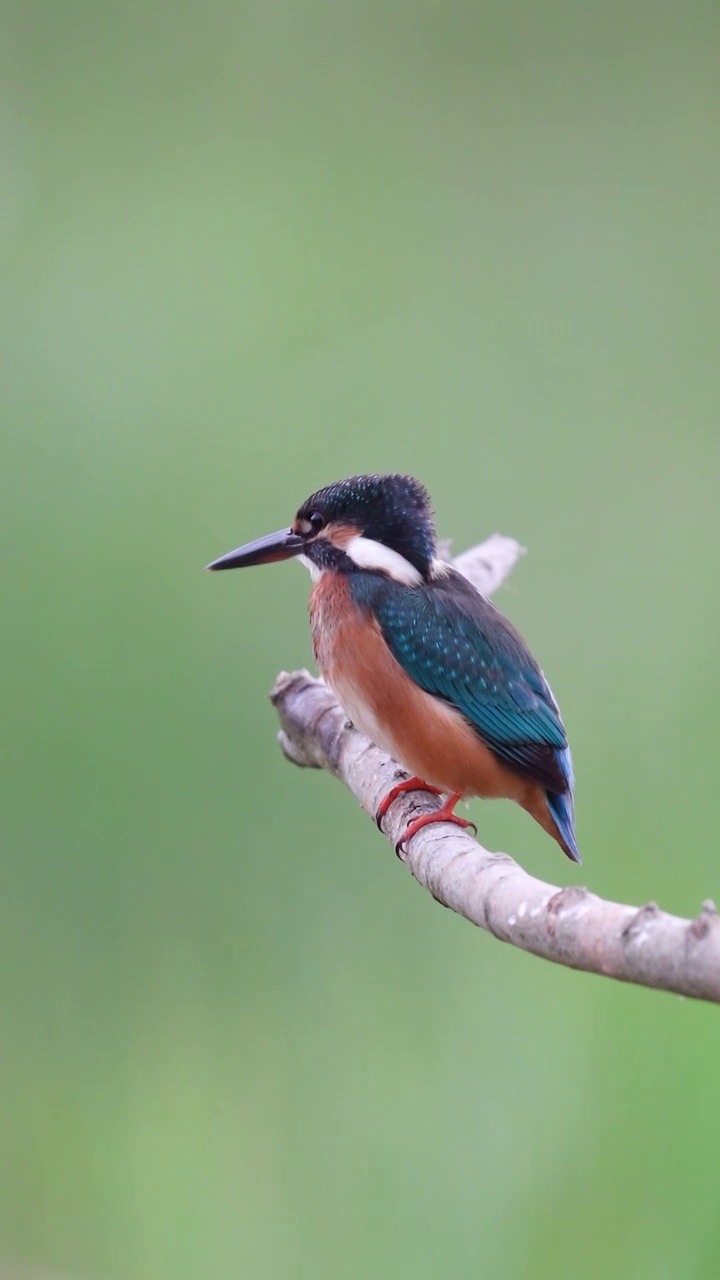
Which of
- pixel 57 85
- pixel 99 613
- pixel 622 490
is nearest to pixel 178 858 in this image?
pixel 99 613

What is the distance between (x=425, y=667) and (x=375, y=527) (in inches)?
10.0

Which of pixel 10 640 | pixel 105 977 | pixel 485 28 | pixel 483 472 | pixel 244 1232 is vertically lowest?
pixel 244 1232

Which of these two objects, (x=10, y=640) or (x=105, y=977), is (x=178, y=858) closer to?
(x=105, y=977)

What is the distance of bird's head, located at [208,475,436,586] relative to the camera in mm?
2100

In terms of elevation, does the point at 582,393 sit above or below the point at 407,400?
above

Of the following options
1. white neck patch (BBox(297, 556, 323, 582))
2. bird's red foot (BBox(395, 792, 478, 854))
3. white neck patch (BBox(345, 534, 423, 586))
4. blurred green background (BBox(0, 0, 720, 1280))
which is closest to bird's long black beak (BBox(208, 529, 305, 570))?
white neck patch (BBox(297, 556, 323, 582))

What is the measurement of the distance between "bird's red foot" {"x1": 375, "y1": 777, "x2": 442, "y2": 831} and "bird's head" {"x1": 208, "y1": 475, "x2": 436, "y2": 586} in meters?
0.31

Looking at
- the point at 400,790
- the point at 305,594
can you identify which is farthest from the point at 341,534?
the point at 305,594

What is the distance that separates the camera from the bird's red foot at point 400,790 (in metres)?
2.00

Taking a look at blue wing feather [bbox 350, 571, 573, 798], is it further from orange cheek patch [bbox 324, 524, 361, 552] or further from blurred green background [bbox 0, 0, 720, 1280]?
blurred green background [bbox 0, 0, 720, 1280]

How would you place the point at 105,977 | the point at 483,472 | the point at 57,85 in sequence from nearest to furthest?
1. the point at 105,977
2. the point at 483,472
3. the point at 57,85

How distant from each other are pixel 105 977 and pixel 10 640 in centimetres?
76

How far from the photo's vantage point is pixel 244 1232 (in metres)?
2.57

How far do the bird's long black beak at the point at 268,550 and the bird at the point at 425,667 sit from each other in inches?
3.2
